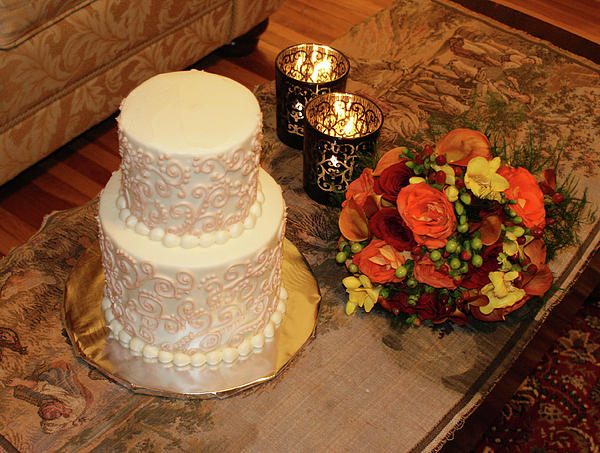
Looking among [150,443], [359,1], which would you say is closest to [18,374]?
[150,443]

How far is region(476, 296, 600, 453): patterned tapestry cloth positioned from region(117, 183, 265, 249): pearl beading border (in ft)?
2.74

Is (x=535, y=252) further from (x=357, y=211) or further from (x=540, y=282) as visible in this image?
(x=357, y=211)

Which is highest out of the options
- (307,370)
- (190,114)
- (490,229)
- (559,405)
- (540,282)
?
(190,114)

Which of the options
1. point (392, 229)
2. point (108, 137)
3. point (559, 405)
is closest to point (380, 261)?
point (392, 229)

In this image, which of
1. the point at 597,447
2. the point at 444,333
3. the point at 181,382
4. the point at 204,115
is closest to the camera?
the point at 204,115

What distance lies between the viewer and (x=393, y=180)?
3.59ft

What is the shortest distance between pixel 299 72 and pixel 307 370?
741 millimetres

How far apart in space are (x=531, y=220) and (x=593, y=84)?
872 mm

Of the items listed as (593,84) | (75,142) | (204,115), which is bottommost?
(75,142)

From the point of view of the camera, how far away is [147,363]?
1065mm

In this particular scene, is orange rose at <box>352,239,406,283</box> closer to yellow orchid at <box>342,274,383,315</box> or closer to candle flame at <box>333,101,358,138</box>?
yellow orchid at <box>342,274,383,315</box>

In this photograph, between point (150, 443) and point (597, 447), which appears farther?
point (597, 447)

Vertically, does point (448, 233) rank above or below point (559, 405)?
above

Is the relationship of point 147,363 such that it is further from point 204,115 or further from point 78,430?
point 204,115
